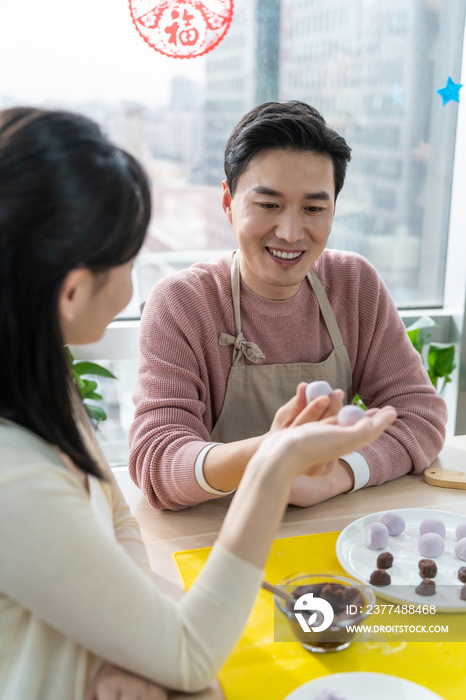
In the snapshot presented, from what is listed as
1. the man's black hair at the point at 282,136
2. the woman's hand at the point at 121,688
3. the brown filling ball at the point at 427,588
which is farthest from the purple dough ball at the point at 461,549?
the man's black hair at the point at 282,136

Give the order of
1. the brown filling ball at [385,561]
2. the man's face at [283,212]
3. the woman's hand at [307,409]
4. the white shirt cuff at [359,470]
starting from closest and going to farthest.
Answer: the woman's hand at [307,409] → the brown filling ball at [385,561] → the white shirt cuff at [359,470] → the man's face at [283,212]

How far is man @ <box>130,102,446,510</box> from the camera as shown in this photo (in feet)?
4.25

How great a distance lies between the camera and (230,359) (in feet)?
4.97

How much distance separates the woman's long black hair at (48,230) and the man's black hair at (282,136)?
0.75 meters

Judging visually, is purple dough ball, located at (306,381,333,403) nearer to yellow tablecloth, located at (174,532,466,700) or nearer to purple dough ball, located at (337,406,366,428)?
purple dough ball, located at (337,406,366,428)

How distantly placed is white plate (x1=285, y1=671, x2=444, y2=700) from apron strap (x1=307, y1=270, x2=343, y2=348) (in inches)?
37.8

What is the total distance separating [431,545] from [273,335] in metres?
0.70

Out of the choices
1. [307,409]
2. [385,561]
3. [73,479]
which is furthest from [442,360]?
[73,479]

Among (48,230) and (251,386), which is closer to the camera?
(48,230)

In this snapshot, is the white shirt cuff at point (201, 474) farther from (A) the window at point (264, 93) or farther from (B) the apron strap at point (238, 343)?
(A) the window at point (264, 93)

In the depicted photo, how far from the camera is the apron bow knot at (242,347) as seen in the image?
4.91 ft

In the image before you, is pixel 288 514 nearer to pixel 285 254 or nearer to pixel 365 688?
pixel 365 688

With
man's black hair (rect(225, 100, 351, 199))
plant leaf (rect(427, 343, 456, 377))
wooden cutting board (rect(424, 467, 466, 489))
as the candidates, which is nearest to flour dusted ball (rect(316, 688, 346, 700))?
wooden cutting board (rect(424, 467, 466, 489))

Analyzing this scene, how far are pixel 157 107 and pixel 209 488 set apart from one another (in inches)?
68.4
